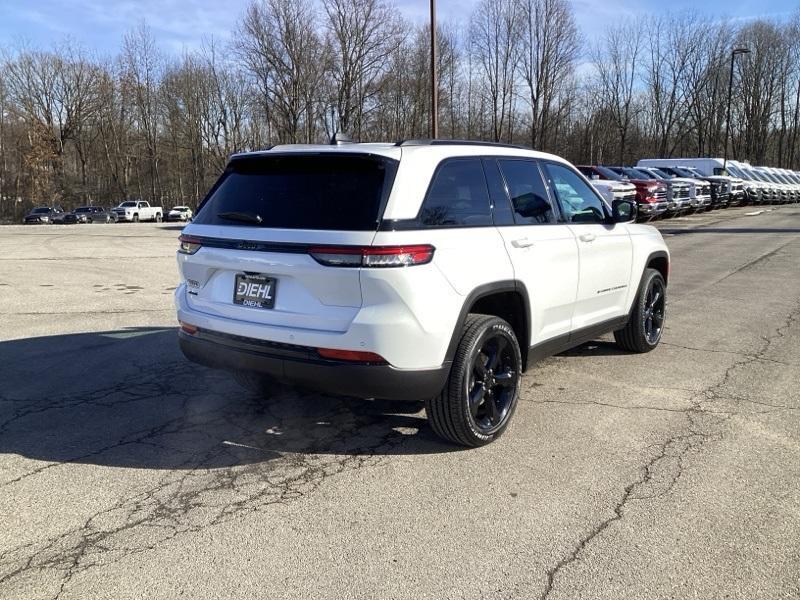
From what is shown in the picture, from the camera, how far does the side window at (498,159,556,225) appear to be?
432cm

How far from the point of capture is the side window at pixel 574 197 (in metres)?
4.85

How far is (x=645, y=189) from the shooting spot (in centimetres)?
2123

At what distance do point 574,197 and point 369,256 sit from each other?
8.10 ft

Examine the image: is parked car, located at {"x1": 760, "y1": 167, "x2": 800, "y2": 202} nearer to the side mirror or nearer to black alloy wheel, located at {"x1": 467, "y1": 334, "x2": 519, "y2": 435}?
the side mirror

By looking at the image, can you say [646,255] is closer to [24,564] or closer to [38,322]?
[24,564]

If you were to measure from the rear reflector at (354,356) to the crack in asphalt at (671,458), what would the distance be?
130 centimetres

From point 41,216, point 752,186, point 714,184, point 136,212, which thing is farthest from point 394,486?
point 136,212

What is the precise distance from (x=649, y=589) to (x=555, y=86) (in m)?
59.2

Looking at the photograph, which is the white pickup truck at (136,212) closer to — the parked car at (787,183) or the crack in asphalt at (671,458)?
the parked car at (787,183)

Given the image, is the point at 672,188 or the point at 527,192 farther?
the point at 672,188

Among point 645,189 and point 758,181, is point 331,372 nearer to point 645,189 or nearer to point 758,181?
point 645,189

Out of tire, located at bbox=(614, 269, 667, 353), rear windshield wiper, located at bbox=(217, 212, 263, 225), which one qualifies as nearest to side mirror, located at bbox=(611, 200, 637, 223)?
tire, located at bbox=(614, 269, 667, 353)

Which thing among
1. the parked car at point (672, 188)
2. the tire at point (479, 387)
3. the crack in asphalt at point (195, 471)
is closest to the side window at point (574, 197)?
the tire at point (479, 387)

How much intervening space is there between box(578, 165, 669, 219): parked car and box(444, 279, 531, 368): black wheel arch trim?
1747cm
